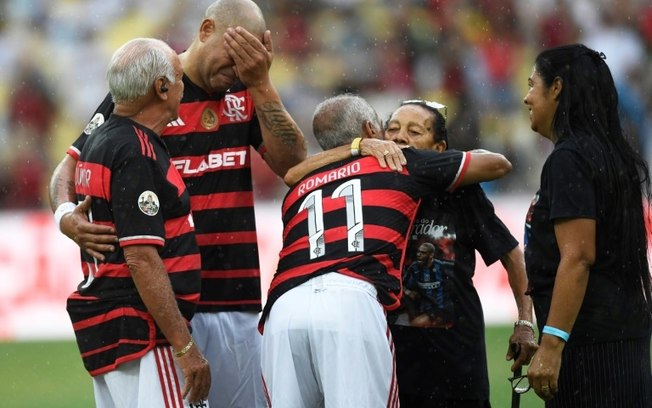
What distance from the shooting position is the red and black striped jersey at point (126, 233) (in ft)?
12.3

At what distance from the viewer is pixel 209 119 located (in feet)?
15.2

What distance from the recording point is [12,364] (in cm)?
898

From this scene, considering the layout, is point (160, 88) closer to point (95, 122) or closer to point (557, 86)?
point (95, 122)

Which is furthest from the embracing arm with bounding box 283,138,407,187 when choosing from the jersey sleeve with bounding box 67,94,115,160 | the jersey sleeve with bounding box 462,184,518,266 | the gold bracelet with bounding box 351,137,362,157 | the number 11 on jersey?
the jersey sleeve with bounding box 67,94,115,160

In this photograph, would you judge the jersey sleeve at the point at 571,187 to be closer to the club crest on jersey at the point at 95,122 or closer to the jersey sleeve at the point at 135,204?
the jersey sleeve at the point at 135,204

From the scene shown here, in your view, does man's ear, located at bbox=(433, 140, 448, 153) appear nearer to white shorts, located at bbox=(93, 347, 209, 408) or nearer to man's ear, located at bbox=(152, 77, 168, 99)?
man's ear, located at bbox=(152, 77, 168, 99)

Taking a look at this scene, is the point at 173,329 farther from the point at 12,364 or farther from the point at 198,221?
the point at 12,364

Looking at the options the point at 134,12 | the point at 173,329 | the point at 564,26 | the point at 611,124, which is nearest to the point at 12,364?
the point at 134,12

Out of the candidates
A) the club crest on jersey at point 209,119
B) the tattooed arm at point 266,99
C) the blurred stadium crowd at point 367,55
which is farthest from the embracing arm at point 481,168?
the blurred stadium crowd at point 367,55

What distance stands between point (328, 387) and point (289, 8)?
9.07 meters

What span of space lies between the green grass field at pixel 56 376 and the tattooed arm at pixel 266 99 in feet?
10.3

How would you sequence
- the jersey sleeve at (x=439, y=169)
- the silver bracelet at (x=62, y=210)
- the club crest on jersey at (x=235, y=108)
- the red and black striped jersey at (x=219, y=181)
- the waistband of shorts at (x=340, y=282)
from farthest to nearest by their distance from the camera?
1. the club crest on jersey at (x=235, y=108)
2. the red and black striped jersey at (x=219, y=181)
3. the silver bracelet at (x=62, y=210)
4. the jersey sleeve at (x=439, y=169)
5. the waistband of shorts at (x=340, y=282)

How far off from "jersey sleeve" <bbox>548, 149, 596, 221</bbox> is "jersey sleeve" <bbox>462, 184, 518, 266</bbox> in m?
0.46

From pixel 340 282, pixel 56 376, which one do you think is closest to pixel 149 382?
pixel 340 282
